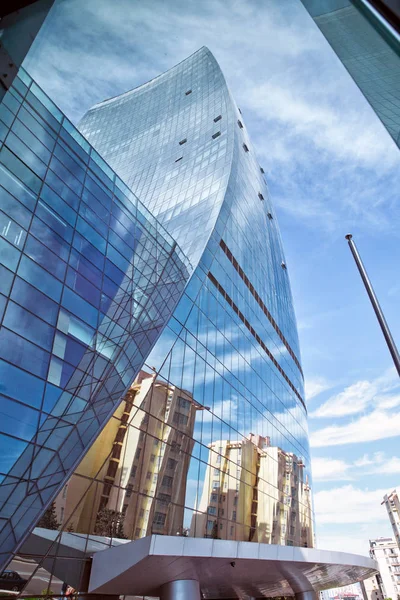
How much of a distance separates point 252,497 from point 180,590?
10163 millimetres

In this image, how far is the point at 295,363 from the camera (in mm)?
47688

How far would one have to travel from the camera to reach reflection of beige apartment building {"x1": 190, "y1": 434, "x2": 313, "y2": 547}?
19.5 meters

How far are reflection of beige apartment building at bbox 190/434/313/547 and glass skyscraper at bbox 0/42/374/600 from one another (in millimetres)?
146

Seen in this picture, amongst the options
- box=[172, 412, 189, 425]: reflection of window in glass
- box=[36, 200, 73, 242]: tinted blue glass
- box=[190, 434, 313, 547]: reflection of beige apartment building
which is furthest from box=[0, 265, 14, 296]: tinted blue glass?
box=[190, 434, 313, 547]: reflection of beige apartment building

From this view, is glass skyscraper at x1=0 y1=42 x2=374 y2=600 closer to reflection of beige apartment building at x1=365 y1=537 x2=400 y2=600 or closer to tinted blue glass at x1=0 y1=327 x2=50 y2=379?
tinted blue glass at x1=0 y1=327 x2=50 y2=379

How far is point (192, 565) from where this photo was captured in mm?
14602

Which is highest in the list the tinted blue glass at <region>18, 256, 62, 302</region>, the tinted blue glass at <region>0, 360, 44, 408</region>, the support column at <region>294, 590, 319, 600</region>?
the tinted blue glass at <region>18, 256, 62, 302</region>

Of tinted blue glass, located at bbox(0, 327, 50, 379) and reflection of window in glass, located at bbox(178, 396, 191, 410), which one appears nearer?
tinted blue glass, located at bbox(0, 327, 50, 379)

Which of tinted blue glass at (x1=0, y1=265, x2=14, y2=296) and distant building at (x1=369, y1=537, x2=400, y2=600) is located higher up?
distant building at (x1=369, y1=537, x2=400, y2=600)

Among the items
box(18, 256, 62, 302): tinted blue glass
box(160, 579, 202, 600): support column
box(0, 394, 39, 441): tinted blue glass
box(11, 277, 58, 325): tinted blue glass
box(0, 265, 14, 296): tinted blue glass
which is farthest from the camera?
box(160, 579, 202, 600): support column

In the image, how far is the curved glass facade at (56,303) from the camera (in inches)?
482

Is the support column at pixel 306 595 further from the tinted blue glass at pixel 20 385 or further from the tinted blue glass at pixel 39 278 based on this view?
the tinted blue glass at pixel 39 278

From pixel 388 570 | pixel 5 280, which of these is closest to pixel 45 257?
pixel 5 280

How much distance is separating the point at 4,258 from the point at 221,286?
16.0 m
